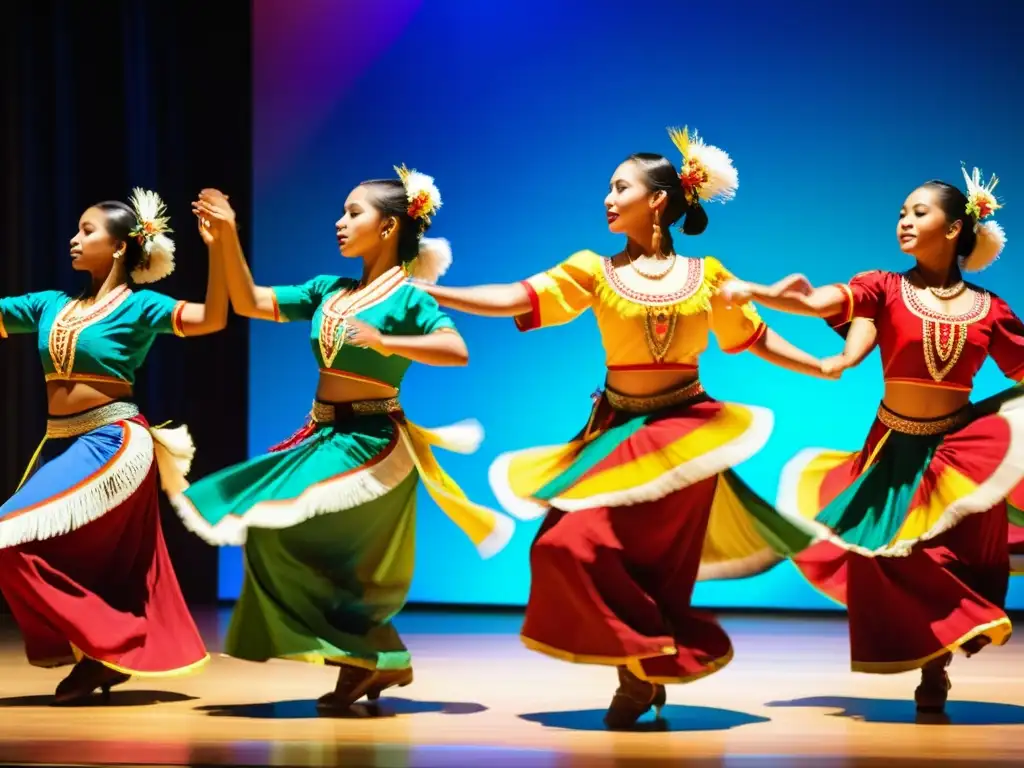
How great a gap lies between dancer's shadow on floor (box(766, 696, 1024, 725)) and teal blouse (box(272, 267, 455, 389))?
133 cm

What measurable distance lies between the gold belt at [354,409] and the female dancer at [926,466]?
0.97 metres

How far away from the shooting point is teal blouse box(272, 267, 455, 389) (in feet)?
12.2

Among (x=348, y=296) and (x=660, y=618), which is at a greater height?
(x=348, y=296)

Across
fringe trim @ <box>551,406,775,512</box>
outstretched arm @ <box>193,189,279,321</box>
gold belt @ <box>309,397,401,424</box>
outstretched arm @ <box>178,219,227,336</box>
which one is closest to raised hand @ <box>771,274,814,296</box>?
fringe trim @ <box>551,406,775,512</box>

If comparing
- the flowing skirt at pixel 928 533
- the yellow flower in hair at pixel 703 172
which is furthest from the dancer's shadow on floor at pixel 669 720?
the yellow flower in hair at pixel 703 172

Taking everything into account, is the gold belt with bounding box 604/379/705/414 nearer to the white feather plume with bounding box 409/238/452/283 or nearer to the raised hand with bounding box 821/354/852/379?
the raised hand with bounding box 821/354/852/379

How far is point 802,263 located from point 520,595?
1733 mm

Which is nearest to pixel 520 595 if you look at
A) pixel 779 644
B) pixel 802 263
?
pixel 779 644

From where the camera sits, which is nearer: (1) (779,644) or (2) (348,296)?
(2) (348,296)

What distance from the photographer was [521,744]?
10.8 feet

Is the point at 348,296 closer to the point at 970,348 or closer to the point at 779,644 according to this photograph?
the point at 970,348

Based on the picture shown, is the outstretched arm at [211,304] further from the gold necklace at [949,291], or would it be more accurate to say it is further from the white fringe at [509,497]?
the gold necklace at [949,291]

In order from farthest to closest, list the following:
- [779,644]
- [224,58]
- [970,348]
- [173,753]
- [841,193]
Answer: [224,58] → [841,193] → [779,644] → [970,348] → [173,753]

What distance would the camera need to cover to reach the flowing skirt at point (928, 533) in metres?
3.63
